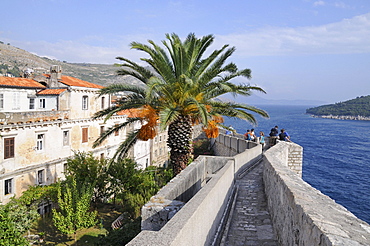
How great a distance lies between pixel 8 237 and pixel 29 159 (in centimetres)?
1367

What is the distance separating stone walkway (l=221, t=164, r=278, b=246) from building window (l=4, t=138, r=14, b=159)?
17.8 meters

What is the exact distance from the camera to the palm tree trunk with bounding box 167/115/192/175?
39.4 ft

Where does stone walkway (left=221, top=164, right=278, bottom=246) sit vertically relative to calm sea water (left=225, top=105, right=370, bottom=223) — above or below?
above

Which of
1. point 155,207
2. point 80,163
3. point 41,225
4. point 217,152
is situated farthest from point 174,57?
point 217,152

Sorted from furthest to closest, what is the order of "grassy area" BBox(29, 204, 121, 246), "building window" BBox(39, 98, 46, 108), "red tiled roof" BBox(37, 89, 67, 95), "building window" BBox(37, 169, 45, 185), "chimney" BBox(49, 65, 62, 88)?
"chimney" BBox(49, 65, 62, 88) < "building window" BBox(39, 98, 46, 108) < "red tiled roof" BBox(37, 89, 67, 95) < "building window" BBox(37, 169, 45, 185) < "grassy area" BBox(29, 204, 121, 246)

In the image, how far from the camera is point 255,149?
1728 centimetres

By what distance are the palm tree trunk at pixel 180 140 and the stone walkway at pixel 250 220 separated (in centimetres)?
247

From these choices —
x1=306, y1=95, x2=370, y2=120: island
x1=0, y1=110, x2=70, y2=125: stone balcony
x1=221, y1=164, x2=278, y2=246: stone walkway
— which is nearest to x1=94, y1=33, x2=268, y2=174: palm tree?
x1=221, y1=164, x2=278, y2=246: stone walkway

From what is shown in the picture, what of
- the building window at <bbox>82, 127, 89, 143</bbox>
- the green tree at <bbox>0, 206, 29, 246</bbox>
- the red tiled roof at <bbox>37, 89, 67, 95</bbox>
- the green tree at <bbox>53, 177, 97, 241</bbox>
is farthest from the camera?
the building window at <bbox>82, 127, 89, 143</bbox>

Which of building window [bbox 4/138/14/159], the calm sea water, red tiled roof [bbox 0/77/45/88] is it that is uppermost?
red tiled roof [bbox 0/77/45/88]

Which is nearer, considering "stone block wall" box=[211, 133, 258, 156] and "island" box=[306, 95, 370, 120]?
"stone block wall" box=[211, 133, 258, 156]

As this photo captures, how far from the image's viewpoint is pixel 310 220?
4004 millimetres

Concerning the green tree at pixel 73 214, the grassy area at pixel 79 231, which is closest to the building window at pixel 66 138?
the grassy area at pixel 79 231

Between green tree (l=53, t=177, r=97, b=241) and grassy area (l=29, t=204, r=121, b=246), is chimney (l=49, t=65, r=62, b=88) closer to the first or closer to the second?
grassy area (l=29, t=204, r=121, b=246)
